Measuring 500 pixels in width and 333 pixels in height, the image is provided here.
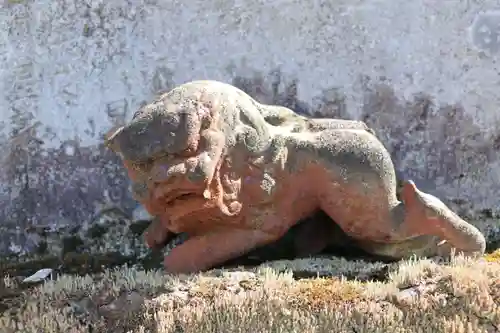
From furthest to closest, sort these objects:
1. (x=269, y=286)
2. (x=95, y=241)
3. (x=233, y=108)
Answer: (x=95, y=241)
(x=233, y=108)
(x=269, y=286)

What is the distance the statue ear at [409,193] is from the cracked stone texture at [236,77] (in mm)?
927

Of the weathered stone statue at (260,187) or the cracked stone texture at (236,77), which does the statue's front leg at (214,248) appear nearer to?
the weathered stone statue at (260,187)

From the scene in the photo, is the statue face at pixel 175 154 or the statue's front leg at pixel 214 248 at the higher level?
the statue face at pixel 175 154

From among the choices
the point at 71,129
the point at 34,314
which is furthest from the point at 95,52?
the point at 34,314

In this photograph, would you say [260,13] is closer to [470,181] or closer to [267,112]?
[267,112]

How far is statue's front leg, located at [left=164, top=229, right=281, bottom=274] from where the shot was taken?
338 centimetres

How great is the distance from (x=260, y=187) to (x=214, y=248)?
1.17ft

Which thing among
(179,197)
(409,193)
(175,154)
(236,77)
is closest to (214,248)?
(179,197)

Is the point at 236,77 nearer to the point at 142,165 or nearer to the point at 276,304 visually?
the point at 142,165

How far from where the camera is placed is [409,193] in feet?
11.1

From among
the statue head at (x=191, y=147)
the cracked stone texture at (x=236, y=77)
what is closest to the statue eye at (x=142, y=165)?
the statue head at (x=191, y=147)

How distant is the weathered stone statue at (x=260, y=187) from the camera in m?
3.25

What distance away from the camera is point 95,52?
4426mm

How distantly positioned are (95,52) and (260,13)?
1.03 meters
